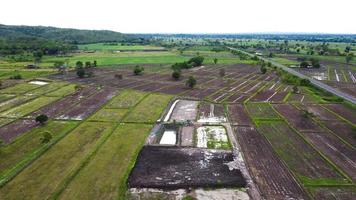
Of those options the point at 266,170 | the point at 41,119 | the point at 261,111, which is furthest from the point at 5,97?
the point at 266,170

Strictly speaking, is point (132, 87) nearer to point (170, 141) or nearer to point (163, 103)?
point (163, 103)

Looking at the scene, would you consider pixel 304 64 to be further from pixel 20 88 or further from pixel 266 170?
pixel 20 88

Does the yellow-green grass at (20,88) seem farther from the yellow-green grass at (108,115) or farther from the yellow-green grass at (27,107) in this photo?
the yellow-green grass at (108,115)

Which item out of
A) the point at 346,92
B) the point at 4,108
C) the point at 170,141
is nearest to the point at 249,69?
the point at 346,92

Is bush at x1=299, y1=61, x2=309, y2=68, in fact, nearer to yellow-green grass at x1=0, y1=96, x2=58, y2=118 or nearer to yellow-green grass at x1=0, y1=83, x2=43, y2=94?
yellow-green grass at x1=0, y1=96, x2=58, y2=118

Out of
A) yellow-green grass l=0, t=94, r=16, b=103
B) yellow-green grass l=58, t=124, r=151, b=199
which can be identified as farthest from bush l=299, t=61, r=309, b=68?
yellow-green grass l=0, t=94, r=16, b=103

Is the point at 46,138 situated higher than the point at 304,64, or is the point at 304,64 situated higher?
the point at 46,138
